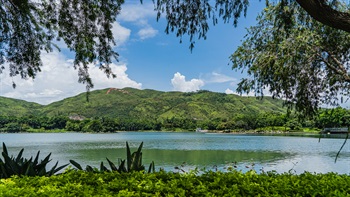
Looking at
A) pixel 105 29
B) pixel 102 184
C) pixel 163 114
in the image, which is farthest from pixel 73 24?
pixel 163 114

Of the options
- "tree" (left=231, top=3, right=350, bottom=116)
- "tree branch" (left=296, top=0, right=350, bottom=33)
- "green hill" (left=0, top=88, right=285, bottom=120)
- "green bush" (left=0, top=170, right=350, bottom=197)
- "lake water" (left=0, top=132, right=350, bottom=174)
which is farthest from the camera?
"green hill" (left=0, top=88, right=285, bottom=120)

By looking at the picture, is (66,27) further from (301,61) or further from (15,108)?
(15,108)

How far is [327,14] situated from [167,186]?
224cm

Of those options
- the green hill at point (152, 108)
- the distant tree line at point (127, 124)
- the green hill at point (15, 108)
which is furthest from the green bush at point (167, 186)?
the green hill at point (15, 108)

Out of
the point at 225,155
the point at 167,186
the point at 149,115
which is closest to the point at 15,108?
the point at 149,115

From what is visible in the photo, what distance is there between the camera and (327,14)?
2.85 metres

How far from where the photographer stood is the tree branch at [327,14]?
9.22ft

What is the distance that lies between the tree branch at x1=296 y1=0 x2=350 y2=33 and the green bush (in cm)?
155

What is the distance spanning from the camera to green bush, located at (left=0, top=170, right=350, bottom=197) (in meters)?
2.68

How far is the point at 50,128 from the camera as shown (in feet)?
430

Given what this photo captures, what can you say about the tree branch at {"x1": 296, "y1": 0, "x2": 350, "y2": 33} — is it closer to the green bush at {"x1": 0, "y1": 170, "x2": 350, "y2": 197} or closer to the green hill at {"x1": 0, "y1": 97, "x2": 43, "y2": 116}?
the green bush at {"x1": 0, "y1": 170, "x2": 350, "y2": 197}

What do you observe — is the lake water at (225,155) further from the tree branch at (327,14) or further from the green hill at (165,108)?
the green hill at (165,108)

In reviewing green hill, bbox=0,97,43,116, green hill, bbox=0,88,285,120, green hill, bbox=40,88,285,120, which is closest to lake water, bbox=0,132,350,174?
green hill, bbox=40,88,285,120

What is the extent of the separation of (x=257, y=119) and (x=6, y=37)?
107892 millimetres
